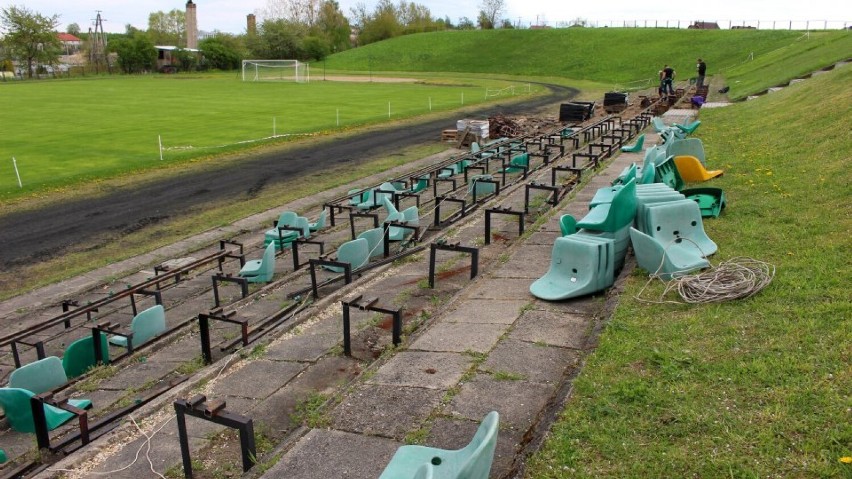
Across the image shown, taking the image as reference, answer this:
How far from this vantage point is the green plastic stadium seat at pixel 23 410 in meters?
6.70

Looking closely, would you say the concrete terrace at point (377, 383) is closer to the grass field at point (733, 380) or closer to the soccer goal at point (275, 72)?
the grass field at point (733, 380)

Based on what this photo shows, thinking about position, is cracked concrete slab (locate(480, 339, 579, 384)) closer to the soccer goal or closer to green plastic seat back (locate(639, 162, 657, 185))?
green plastic seat back (locate(639, 162, 657, 185))

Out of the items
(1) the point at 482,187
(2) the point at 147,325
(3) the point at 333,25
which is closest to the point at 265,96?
(1) the point at 482,187

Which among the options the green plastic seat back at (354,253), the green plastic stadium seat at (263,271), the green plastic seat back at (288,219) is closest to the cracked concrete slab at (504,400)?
the green plastic seat back at (354,253)

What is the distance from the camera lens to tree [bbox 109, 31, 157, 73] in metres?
96.8

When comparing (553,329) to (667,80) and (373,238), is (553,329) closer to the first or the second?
(373,238)

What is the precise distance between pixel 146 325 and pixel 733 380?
7.00m

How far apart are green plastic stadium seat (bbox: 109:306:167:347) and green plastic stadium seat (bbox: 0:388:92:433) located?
191cm

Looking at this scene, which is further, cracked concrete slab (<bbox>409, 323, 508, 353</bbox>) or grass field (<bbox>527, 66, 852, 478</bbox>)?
cracked concrete slab (<bbox>409, 323, 508, 353</bbox>)

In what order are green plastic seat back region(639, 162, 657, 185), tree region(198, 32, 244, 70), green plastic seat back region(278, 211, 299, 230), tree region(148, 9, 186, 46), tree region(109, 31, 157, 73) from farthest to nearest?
1. tree region(148, 9, 186, 46)
2. tree region(109, 31, 157, 73)
3. tree region(198, 32, 244, 70)
4. green plastic seat back region(278, 211, 299, 230)
5. green plastic seat back region(639, 162, 657, 185)

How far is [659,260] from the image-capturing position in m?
8.16

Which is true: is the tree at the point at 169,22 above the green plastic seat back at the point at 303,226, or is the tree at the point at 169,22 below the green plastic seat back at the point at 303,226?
above

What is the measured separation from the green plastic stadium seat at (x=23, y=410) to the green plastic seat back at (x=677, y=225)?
700cm

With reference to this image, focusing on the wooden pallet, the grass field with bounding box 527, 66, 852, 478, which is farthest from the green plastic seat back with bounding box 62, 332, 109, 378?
the wooden pallet
